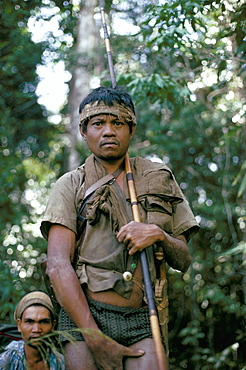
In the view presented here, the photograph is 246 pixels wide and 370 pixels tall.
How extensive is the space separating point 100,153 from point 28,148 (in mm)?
5464

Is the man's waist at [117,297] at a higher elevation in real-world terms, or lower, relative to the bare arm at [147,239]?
lower

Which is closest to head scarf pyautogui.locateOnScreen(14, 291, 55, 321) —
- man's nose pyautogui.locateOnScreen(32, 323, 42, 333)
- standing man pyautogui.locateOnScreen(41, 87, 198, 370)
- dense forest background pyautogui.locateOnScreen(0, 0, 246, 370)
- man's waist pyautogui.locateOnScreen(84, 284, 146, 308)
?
man's nose pyautogui.locateOnScreen(32, 323, 42, 333)

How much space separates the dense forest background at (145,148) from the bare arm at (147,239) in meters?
3.99

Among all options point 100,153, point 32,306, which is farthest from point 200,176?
point 100,153

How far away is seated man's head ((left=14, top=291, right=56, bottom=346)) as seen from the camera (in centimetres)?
377

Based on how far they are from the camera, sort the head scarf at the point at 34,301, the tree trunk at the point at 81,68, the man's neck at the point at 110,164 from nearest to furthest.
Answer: the man's neck at the point at 110,164
the head scarf at the point at 34,301
the tree trunk at the point at 81,68

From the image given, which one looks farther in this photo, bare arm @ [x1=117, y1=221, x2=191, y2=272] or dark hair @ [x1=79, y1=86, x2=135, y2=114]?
dark hair @ [x1=79, y1=86, x2=135, y2=114]

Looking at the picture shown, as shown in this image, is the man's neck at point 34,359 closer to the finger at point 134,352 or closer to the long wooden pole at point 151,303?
the finger at point 134,352

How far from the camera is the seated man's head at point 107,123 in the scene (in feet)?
9.55

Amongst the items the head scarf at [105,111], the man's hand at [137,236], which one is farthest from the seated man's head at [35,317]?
the head scarf at [105,111]

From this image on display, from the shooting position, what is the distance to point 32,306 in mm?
3881

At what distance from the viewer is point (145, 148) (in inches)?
318

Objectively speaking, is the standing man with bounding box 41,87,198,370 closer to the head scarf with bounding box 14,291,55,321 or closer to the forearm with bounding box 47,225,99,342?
the forearm with bounding box 47,225,99,342

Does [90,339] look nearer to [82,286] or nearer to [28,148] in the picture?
[82,286]
